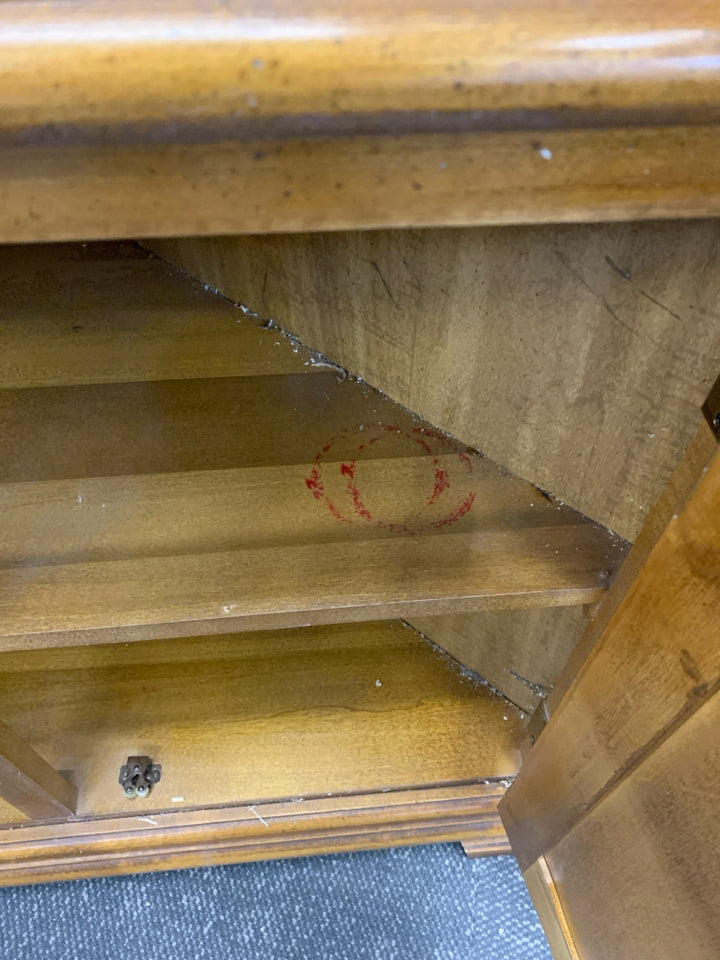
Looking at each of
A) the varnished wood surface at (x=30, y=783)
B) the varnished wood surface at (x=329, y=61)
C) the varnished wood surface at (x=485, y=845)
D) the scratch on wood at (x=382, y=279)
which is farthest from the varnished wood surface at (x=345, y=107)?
the varnished wood surface at (x=485, y=845)

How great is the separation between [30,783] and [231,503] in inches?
14.4

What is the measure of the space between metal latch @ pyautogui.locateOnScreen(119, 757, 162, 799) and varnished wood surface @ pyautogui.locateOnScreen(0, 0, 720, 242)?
66cm

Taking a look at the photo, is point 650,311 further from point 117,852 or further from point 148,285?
point 117,852

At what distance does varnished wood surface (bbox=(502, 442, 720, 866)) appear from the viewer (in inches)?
10.5

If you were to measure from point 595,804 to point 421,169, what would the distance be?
1.41 feet

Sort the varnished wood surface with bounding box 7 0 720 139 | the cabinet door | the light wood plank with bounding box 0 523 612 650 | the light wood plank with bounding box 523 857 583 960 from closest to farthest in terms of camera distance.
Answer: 1. the varnished wood surface with bounding box 7 0 720 139
2. the cabinet door
3. the light wood plank with bounding box 0 523 612 650
4. the light wood plank with bounding box 523 857 583 960

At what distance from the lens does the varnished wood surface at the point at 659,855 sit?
0.33 m

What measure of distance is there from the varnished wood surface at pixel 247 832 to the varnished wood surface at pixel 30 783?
7 cm

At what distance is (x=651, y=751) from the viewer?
1.19 ft

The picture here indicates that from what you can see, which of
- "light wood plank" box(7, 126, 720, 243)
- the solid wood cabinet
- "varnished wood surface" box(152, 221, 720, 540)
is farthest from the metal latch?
"light wood plank" box(7, 126, 720, 243)

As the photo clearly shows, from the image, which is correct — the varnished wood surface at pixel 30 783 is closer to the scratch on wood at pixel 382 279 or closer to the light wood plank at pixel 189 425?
Result: the light wood plank at pixel 189 425

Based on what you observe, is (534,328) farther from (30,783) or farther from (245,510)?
(30,783)

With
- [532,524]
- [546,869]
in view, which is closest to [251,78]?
[532,524]

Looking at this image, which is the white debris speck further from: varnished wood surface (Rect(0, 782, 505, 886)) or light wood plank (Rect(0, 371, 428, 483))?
light wood plank (Rect(0, 371, 428, 483))
